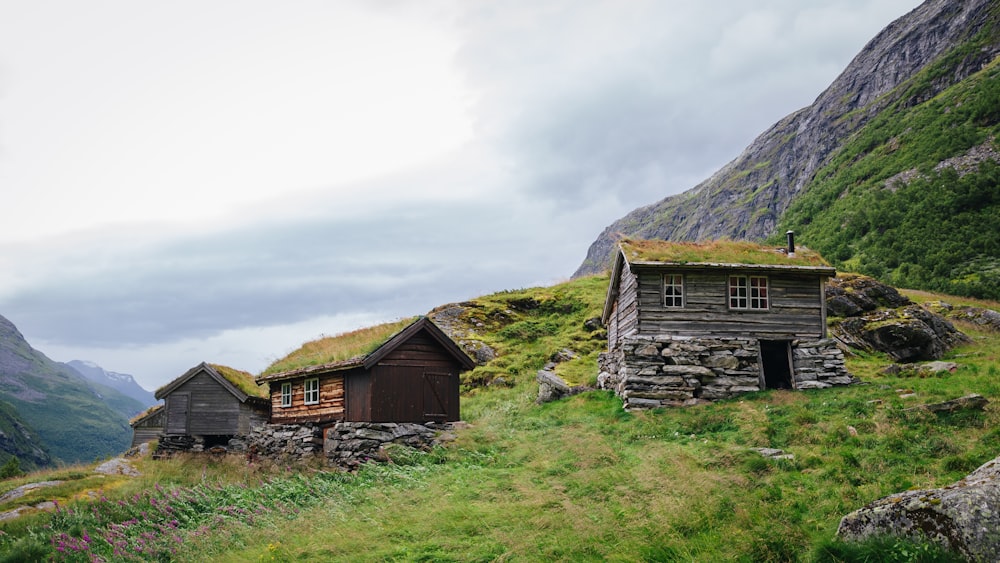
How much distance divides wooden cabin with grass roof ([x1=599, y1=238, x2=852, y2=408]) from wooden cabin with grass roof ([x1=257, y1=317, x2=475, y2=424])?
24.3 feet

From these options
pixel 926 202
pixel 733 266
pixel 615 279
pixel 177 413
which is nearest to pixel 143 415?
pixel 177 413

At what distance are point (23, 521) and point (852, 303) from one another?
40.0 m

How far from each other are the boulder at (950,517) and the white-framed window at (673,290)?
1815 centimetres

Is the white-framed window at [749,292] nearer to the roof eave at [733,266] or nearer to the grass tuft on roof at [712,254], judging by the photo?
the roof eave at [733,266]

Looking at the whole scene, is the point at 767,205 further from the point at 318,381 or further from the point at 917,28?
the point at 318,381

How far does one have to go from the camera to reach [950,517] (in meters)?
7.53

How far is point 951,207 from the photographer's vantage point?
69.7 m

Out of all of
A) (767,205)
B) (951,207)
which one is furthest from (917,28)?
(951,207)

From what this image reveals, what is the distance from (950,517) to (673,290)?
1941 centimetres

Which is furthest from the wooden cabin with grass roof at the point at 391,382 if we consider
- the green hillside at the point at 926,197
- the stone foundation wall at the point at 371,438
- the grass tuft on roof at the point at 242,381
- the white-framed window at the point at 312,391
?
the green hillside at the point at 926,197

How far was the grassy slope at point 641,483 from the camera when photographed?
11.2 m

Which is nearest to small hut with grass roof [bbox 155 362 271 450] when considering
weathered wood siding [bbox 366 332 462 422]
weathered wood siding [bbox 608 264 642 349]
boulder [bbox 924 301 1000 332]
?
weathered wood siding [bbox 366 332 462 422]

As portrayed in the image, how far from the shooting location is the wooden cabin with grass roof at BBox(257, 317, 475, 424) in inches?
967

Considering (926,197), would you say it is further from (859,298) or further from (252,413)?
(252,413)
